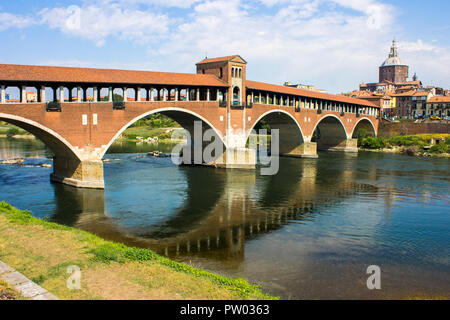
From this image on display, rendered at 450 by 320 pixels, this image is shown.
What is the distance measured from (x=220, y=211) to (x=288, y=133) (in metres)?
34.6

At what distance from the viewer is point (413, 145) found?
63.0 m

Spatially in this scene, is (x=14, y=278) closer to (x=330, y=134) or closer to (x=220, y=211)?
(x=220, y=211)

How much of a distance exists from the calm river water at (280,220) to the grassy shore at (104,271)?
2467 millimetres

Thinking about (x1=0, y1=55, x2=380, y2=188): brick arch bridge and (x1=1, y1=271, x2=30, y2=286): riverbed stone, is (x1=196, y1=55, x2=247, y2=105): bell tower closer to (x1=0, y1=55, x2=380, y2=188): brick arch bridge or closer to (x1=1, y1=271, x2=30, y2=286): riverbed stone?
(x1=0, y1=55, x2=380, y2=188): brick arch bridge

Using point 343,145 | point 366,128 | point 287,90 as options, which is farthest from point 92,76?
point 366,128

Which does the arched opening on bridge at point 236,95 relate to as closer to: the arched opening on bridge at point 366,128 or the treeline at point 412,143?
the treeline at point 412,143

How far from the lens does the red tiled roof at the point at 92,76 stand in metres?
25.1

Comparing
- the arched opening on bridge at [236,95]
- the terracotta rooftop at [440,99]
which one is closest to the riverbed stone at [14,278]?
the arched opening on bridge at [236,95]

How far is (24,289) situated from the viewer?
28.3 feet

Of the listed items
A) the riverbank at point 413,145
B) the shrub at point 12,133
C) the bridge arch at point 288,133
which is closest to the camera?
the bridge arch at point 288,133

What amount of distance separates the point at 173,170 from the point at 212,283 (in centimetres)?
2916

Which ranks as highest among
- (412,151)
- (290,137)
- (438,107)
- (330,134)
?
(438,107)

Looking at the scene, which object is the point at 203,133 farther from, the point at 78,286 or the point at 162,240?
the point at 78,286

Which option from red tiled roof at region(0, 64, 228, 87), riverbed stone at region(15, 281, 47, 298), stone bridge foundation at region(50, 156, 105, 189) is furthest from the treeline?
riverbed stone at region(15, 281, 47, 298)
